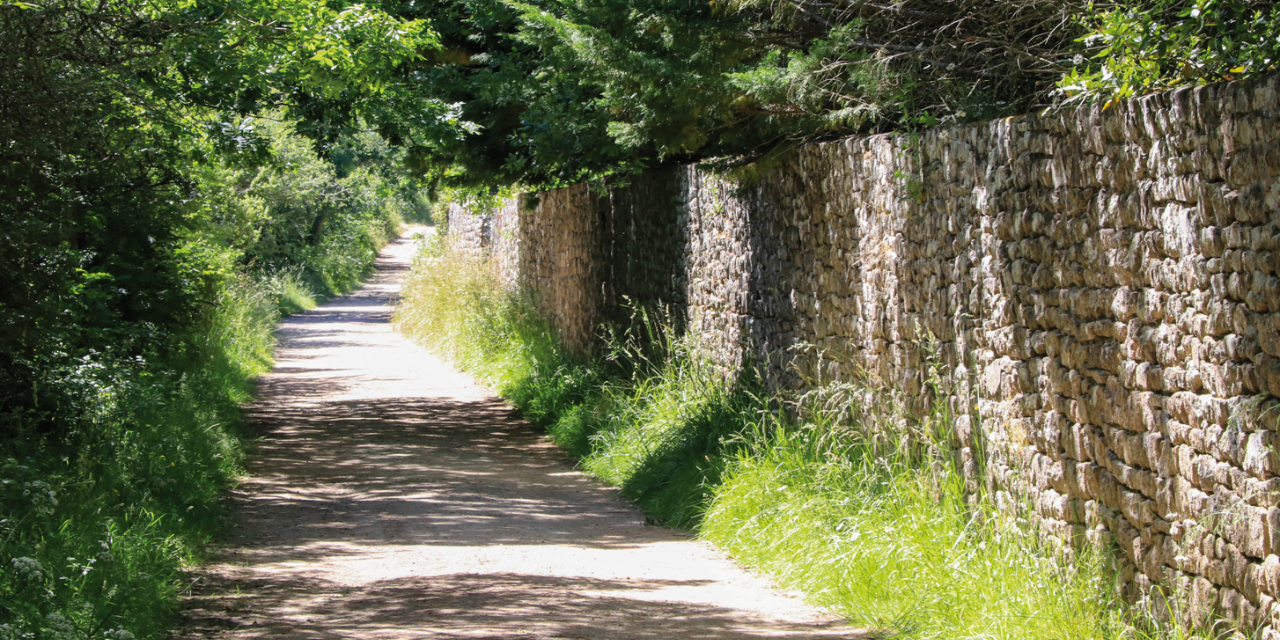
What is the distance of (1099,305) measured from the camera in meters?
4.62

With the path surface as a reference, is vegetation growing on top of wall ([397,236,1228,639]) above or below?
above

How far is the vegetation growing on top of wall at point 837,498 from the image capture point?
189 inches

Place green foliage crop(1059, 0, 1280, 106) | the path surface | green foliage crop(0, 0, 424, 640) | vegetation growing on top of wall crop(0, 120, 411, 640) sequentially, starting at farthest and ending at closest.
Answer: the path surface
green foliage crop(0, 0, 424, 640)
vegetation growing on top of wall crop(0, 120, 411, 640)
green foliage crop(1059, 0, 1280, 106)

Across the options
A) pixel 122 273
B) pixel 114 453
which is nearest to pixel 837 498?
pixel 114 453

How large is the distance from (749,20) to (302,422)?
7167 millimetres

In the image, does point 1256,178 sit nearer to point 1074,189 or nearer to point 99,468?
point 1074,189

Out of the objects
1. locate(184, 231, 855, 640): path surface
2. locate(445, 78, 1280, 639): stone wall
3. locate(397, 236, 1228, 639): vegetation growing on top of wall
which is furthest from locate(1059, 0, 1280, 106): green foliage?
locate(184, 231, 855, 640): path surface

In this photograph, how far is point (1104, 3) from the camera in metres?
5.46

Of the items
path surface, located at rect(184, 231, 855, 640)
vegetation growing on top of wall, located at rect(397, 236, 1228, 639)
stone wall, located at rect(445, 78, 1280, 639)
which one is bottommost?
path surface, located at rect(184, 231, 855, 640)

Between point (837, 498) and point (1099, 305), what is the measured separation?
7.51 feet

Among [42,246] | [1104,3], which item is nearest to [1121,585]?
[1104,3]

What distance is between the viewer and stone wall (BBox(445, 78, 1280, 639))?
12.5ft

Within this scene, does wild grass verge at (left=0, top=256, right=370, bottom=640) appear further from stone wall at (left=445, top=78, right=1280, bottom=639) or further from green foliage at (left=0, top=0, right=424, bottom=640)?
stone wall at (left=445, top=78, right=1280, bottom=639)

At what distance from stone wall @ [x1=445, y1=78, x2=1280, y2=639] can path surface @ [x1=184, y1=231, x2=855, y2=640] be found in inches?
53.0
